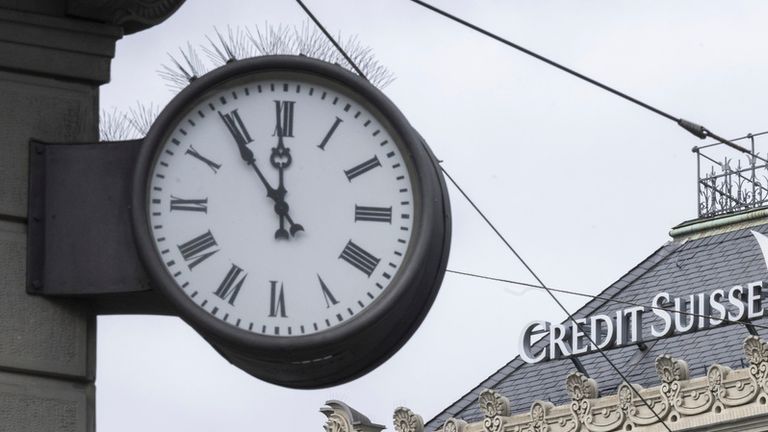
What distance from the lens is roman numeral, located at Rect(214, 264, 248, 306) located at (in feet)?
21.9

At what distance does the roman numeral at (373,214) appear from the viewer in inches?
264

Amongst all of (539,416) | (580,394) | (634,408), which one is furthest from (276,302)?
(539,416)

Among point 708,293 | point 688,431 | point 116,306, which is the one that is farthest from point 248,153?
point 708,293

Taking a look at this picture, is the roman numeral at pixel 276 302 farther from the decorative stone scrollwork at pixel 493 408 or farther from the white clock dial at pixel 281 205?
the decorative stone scrollwork at pixel 493 408

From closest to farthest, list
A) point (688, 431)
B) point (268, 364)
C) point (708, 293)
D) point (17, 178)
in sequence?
1. point (268, 364)
2. point (17, 178)
3. point (688, 431)
4. point (708, 293)

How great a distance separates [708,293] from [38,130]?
34.2 metres

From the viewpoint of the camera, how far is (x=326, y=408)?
43.0 m

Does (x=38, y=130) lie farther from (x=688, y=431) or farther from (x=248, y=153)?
(x=688, y=431)

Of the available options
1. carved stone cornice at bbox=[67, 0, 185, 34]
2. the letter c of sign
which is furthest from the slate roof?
carved stone cornice at bbox=[67, 0, 185, 34]

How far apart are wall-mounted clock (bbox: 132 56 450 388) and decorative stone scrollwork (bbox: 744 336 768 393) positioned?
3038 centimetres

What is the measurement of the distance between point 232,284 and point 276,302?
14 cm

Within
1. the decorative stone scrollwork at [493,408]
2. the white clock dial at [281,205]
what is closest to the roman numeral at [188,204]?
the white clock dial at [281,205]

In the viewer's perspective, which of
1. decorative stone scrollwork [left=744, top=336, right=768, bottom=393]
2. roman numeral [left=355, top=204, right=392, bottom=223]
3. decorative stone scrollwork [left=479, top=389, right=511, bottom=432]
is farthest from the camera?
Answer: decorative stone scrollwork [left=479, top=389, right=511, bottom=432]

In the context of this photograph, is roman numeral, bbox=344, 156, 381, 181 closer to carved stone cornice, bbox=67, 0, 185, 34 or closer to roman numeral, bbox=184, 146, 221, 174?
roman numeral, bbox=184, 146, 221, 174
